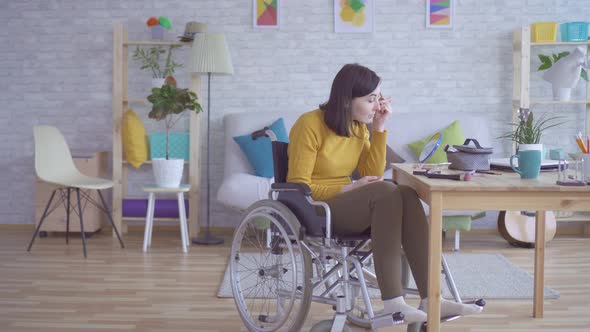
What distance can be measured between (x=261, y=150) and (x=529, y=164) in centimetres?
260

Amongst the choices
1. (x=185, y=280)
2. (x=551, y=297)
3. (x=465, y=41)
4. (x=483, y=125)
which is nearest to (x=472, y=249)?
(x=483, y=125)

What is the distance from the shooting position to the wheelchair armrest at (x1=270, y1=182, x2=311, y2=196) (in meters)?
2.25

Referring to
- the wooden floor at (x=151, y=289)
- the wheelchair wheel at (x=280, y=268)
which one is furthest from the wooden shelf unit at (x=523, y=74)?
the wheelchair wheel at (x=280, y=268)

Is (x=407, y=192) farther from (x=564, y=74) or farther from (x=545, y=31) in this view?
(x=545, y=31)

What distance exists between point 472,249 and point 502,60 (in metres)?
1.47

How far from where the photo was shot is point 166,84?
4.55 meters

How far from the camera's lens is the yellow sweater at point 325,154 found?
2352mm

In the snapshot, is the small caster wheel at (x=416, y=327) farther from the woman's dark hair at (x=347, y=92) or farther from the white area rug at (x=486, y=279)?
the white area rug at (x=486, y=279)

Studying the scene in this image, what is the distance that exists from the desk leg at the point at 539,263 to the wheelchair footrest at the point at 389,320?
3.04 feet

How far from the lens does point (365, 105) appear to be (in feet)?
7.90

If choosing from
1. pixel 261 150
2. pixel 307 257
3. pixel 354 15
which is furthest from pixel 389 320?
pixel 354 15

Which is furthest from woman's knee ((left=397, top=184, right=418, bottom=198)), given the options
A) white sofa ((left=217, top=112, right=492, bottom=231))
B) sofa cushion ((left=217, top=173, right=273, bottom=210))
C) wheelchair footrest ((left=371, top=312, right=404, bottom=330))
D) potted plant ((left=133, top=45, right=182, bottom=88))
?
potted plant ((left=133, top=45, right=182, bottom=88))

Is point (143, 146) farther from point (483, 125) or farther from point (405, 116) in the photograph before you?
point (483, 125)

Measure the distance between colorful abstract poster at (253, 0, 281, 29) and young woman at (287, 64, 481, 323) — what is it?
2517 mm
